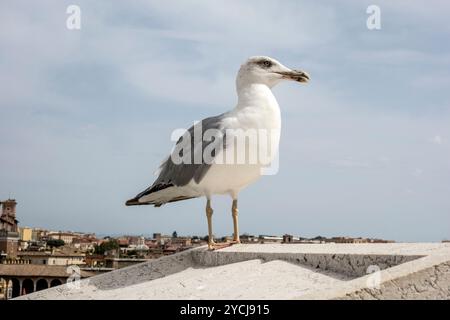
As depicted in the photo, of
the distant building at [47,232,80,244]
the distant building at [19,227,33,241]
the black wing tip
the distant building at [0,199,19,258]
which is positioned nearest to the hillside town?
the distant building at [0,199,19,258]

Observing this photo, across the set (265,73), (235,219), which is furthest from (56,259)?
(265,73)

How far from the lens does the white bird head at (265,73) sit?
14.4 feet

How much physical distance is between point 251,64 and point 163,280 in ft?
4.91

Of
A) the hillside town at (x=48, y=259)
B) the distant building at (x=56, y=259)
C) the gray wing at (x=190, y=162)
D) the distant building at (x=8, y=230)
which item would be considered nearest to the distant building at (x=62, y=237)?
the hillside town at (x=48, y=259)

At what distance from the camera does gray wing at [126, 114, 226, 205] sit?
13.9 ft

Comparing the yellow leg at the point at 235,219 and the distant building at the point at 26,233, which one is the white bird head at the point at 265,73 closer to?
the yellow leg at the point at 235,219

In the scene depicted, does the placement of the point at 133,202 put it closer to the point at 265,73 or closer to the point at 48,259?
the point at 265,73

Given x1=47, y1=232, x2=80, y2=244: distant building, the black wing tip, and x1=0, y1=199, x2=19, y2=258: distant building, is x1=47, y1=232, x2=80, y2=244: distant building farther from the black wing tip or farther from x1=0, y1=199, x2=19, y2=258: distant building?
the black wing tip

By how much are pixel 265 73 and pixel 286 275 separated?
1474mm

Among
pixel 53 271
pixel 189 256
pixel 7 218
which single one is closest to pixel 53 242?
pixel 7 218
